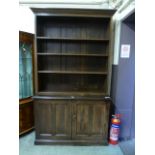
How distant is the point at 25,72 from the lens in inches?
112

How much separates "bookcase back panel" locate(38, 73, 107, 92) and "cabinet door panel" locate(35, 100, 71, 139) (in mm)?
404

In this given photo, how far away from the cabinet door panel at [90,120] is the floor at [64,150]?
175mm

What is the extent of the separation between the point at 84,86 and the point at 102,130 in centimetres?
87

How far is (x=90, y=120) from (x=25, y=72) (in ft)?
4.99

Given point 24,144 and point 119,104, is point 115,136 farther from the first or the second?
point 24,144

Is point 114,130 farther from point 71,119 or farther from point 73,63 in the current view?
point 73,63

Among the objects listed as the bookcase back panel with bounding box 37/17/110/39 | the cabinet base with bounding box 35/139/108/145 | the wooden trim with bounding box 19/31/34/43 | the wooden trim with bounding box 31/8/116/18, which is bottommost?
the cabinet base with bounding box 35/139/108/145

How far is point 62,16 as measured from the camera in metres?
2.43

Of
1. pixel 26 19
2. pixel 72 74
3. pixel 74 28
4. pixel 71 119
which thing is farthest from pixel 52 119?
pixel 26 19

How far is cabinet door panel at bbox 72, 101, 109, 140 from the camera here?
2498mm

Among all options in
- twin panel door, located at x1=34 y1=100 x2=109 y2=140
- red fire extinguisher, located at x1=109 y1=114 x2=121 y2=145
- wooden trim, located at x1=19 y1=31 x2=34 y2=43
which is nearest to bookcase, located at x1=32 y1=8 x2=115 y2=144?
twin panel door, located at x1=34 y1=100 x2=109 y2=140

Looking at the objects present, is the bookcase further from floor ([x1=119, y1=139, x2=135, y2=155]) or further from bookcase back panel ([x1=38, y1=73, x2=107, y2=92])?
floor ([x1=119, y1=139, x2=135, y2=155])
